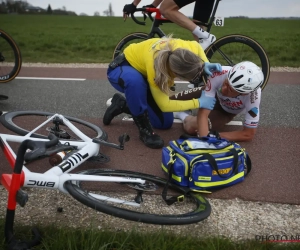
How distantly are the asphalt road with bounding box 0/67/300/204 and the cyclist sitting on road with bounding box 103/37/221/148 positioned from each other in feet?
0.89

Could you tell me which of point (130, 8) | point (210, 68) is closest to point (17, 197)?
point (210, 68)

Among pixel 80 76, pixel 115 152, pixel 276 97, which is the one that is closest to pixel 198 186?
pixel 115 152

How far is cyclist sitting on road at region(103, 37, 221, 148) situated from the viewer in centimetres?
340

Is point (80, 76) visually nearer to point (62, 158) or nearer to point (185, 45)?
point (185, 45)

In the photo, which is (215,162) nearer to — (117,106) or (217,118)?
(217,118)

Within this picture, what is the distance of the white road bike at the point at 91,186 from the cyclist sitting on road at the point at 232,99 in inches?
46.9


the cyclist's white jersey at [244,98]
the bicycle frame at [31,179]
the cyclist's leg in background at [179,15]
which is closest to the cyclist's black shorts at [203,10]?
the cyclist's leg in background at [179,15]

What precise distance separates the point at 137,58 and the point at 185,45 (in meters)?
0.61

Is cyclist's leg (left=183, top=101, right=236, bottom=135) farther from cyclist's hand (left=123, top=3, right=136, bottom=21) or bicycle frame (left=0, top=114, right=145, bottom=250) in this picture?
cyclist's hand (left=123, top=3, right=136, bottom=21)

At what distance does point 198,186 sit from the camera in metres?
3.11

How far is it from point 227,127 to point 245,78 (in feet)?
4.41

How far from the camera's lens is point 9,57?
6.53 m

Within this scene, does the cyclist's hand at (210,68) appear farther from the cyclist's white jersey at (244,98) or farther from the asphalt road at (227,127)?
the asphalt road at (227,127)

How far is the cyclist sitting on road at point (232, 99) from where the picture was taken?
370cm
